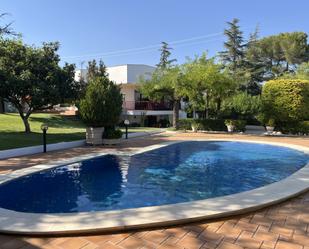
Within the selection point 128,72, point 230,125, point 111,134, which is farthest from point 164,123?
point 111,134

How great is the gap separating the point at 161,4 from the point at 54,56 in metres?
8.37

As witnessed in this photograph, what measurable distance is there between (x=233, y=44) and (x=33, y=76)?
34884mm

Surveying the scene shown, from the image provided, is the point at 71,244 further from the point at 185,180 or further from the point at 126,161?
the point at 126,161

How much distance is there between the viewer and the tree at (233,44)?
43812mm

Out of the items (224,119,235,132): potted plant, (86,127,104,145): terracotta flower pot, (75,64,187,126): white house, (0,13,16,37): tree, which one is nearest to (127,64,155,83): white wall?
(75,64,187,126): white house

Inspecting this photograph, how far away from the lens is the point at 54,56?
17766 mm

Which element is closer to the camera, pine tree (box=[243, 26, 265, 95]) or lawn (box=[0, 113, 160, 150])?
lawn (box=[0, 113, 160, 150])

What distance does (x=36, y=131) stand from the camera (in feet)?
61.9

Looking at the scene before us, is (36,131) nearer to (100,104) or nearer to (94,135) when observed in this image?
(94,135)

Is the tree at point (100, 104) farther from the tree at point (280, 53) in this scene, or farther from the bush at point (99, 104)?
the tree at point (280, 53)

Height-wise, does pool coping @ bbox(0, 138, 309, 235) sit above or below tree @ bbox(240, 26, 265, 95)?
below

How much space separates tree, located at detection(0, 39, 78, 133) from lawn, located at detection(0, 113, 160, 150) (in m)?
1.64

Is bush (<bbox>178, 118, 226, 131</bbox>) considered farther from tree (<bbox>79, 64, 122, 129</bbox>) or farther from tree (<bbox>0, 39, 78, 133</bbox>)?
tree (<bbox>0, 39, 78, 133</bbox>)

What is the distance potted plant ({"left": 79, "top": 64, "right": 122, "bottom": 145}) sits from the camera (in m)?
14.9
